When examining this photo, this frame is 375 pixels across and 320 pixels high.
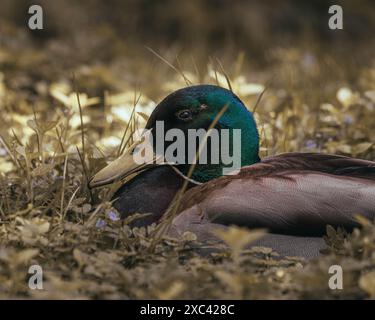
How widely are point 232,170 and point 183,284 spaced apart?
1265 millimetres

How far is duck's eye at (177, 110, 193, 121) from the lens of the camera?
14.2ft

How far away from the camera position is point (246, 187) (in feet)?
12.5

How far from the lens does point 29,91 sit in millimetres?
7023

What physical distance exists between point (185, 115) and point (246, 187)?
0.66 m

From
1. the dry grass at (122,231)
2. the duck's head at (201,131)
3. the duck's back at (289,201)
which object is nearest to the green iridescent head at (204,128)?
the duck's head at (201,131)

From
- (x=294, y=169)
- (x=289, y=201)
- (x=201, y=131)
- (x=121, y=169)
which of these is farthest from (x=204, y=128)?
(x=289, y=201)

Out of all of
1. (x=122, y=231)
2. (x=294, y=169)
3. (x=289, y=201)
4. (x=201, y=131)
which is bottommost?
(x=122, y=231)

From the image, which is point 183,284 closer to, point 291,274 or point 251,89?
point 291,274

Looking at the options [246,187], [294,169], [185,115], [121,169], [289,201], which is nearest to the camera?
[289,201]

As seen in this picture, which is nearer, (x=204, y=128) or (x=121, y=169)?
(x=121, y=169)

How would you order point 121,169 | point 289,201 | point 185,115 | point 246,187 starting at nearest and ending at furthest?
point 289,201 < point 246,187 < point 121,169 < point 185,115

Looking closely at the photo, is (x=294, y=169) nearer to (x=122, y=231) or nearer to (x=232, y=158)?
(x=232, y=158)

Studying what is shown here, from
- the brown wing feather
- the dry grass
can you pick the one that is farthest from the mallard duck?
the dry grass
